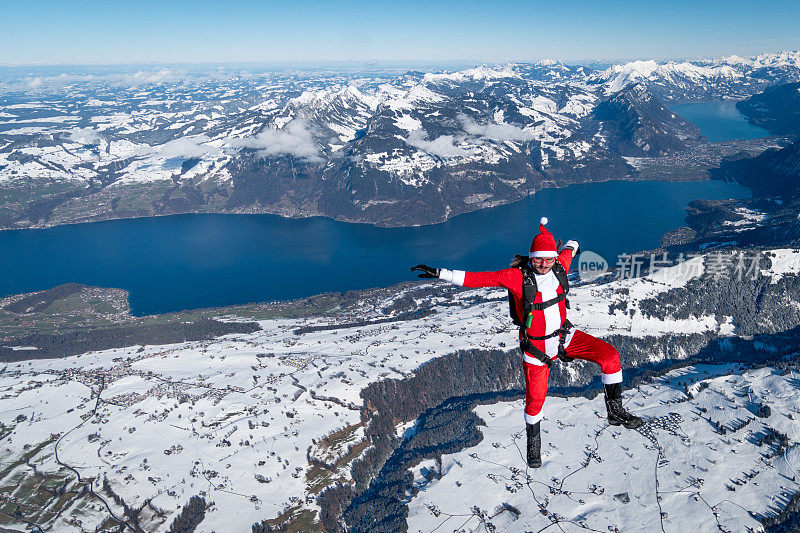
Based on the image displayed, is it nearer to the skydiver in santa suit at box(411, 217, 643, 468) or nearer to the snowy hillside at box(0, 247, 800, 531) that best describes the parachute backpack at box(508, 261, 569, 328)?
the skydiver in santa suit at box(411, 217, 643, 468)

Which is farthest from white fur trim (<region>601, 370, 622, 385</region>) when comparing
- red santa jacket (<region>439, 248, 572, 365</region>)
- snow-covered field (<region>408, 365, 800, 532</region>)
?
snow-covered field (<region>408, 365, 800, 532</region>)

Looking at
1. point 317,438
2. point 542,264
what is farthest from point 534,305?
point 317,438

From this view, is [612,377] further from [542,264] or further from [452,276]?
[452,276]

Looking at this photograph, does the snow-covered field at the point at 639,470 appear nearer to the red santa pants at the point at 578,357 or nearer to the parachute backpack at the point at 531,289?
the red santa pants at the point at 578,357

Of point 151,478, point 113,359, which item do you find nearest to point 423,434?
point 151,478

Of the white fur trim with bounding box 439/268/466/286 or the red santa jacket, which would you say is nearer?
the white fur trim with bounding box 439/268/466/286

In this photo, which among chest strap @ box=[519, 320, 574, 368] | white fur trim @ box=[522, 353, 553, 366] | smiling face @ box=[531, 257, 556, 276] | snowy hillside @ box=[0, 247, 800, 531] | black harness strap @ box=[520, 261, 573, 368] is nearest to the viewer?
smiling face @ box=[531, 257, 556, 276]
